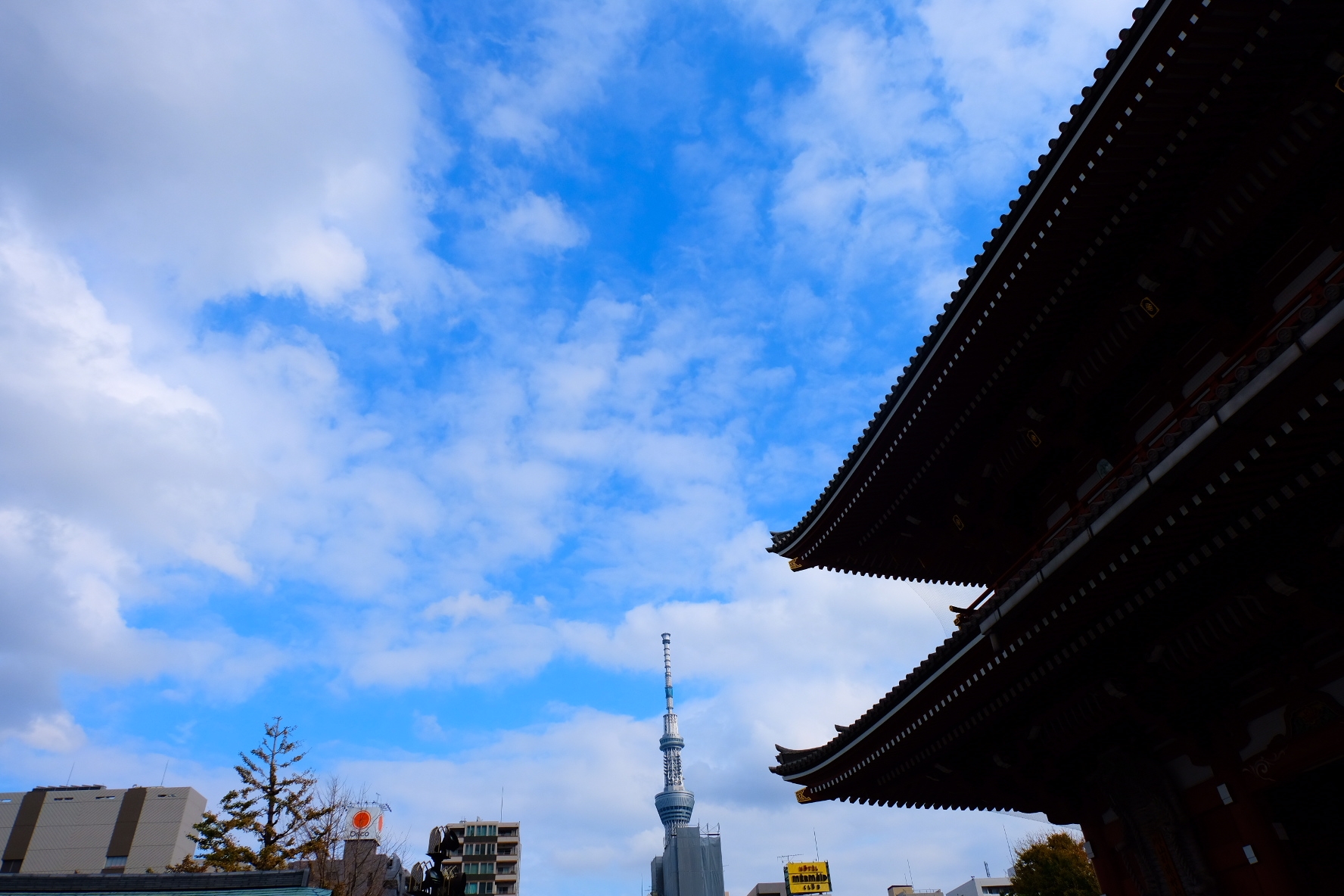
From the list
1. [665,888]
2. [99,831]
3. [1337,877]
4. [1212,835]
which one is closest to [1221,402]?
[1212,835]

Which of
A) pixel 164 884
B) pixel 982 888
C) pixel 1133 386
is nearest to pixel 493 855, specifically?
pixel 982 888

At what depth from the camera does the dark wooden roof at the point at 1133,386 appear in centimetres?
768

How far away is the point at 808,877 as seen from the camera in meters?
97.4

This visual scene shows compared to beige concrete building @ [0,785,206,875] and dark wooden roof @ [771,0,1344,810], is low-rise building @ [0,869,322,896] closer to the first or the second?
dark wooden roof @ [771,0,1344,810]

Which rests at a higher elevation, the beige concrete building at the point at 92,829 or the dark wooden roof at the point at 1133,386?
the beige concrete building at the point at 92,829

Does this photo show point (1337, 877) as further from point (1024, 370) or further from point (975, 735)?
point (1024, 370)

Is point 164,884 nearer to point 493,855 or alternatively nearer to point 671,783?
point 493,855

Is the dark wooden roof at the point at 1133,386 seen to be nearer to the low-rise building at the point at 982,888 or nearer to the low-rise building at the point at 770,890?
the low-rise building at the point at 982,888

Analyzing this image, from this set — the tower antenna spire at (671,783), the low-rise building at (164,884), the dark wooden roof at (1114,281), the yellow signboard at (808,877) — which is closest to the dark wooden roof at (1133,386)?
the dark wooden roof at (1114,281)

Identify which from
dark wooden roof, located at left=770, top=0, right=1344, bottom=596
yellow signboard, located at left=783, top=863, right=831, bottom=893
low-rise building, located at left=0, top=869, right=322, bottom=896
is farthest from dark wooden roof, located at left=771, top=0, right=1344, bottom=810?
yellow signboard, located at left=783, top=863, right=831, bottom=893

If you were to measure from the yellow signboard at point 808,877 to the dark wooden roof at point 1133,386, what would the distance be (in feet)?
312

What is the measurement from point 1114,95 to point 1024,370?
467 centimetres

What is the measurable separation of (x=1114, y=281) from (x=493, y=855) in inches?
4212

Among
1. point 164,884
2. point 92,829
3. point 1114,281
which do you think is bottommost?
point 164,884
